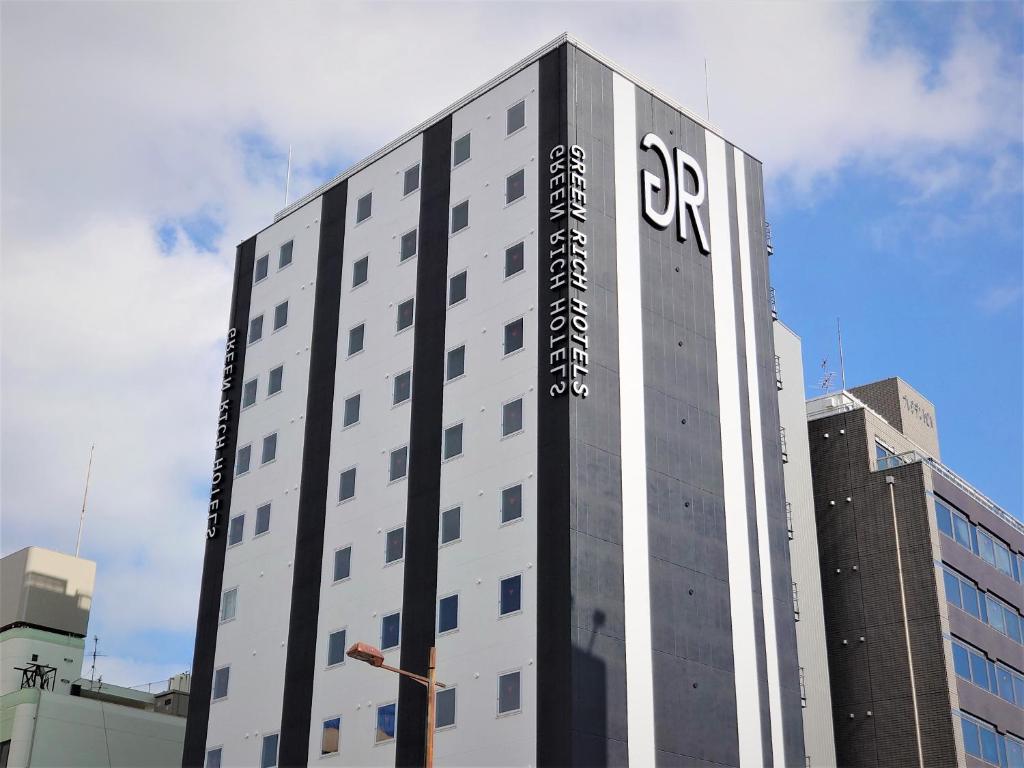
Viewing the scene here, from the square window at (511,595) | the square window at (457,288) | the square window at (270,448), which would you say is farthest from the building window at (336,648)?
the square window at (457,288)

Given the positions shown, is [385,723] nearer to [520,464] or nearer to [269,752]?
[269,752]

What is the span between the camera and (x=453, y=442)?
2489 inches

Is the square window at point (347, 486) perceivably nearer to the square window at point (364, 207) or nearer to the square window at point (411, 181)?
the square window at point (364, 207)

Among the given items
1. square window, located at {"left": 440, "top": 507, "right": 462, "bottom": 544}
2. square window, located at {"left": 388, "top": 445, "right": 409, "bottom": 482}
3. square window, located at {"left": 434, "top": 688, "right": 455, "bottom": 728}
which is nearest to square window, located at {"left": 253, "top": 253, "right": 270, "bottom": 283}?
square window, located at {"left": 388, "top": 445, "right": 409, "bottom": 482}

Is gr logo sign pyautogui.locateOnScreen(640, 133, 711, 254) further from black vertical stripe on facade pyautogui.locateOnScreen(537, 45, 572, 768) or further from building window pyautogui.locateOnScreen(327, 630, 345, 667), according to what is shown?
building window pyautogui.locateOnScreen(327, 630, 345, 667)

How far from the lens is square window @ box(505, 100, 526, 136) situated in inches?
2677

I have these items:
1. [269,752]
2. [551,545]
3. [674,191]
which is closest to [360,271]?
[674,191]

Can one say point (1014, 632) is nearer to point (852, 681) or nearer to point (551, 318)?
point (852, 681)

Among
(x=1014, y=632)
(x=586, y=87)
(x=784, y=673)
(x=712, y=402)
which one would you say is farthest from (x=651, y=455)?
(x=1014, y=632)

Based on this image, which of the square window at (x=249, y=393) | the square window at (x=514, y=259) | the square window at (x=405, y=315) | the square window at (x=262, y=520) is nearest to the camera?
the square window at (x=514, y=259)

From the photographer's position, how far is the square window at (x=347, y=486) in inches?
2657

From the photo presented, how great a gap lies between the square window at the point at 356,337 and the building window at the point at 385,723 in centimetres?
1952

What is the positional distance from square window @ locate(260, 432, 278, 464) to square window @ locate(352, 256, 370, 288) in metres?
9.40

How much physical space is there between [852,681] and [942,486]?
40.8 feet
